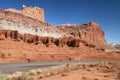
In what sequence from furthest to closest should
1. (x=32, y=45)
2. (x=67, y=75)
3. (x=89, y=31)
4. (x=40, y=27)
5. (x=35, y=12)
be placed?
(x=89, y=31) → (x=35, y=12) → (x=40, y=27) → (x=32, y=45) → (x=67, y=75)

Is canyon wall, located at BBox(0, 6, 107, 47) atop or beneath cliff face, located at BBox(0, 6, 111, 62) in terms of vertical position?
atop

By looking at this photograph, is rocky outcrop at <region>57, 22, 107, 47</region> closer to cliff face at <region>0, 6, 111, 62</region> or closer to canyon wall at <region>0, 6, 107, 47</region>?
canyon wall at <region>0, 6, 107, 47</region>

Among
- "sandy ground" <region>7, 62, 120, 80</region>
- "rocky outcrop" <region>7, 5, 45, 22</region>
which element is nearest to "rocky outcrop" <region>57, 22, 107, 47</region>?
"rocky outcrop" <region>7, 5, 45, 22</region>

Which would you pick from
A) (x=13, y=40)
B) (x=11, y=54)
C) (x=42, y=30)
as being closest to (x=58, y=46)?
(x=42, y=30)

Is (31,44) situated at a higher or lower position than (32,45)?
higher

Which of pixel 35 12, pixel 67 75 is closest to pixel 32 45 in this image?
pixel 67 75

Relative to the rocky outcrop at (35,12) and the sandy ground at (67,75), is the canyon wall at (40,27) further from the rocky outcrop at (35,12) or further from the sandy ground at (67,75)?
the sandy ground at (67,75)

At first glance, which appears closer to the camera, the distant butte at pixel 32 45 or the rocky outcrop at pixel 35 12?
the distant butte at pixel 32 45

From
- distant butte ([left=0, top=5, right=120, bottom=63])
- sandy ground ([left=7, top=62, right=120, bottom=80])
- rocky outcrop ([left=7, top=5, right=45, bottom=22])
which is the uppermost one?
rocky outcrop ([left=7, top=5, right=45, bottom=22])

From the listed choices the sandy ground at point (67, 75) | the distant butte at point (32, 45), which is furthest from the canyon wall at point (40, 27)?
the sandy ground at point (67, 75)

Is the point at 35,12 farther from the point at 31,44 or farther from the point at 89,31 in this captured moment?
the point at 31,44

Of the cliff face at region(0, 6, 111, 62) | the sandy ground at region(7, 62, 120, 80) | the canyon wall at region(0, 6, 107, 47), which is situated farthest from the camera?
the canyon wall at region(0, 6, 107, 47)

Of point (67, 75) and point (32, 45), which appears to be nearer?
point (67, 75)

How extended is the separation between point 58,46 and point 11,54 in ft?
77.4
